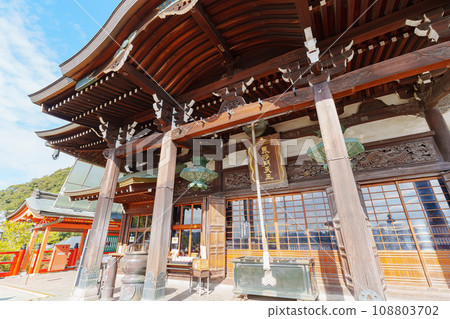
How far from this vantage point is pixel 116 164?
579 centimetres

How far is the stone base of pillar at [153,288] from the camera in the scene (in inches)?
145

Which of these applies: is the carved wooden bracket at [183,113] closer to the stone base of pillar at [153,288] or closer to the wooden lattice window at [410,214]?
the stone base of pillar at [153,288]

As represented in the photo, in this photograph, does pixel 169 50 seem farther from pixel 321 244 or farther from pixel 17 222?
pixel 17 222

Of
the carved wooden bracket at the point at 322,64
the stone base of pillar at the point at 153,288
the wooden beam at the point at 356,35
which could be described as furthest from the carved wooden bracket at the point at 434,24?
the stone base of pillar at the point at 153,288

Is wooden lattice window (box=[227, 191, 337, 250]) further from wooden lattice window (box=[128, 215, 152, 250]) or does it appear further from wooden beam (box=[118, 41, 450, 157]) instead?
wooden lattice window (box=[128, 215, 152, 250])

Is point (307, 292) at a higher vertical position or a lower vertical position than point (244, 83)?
lower

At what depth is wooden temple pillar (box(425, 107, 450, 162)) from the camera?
444 cm

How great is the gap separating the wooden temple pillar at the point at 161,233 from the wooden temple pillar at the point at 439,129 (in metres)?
6.07

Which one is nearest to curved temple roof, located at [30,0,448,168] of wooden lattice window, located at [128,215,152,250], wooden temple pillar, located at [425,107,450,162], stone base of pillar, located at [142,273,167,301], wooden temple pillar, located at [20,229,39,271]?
wooden temple pillar, located at [425,107,450,162]

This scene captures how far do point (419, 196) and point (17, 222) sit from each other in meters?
18.7

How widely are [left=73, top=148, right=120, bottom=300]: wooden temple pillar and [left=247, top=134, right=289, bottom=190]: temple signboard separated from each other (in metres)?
4.05

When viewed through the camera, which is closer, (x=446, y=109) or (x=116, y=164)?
(x=446, y=109)
